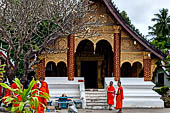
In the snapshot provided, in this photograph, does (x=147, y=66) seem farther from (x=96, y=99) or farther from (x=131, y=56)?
(x=96, y=99)

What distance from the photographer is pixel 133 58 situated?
15.4 m

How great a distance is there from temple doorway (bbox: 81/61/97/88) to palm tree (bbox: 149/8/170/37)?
3022 cm

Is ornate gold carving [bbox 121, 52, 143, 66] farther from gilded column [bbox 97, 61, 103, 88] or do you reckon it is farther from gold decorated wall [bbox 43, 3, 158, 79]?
gilded column [bbox 97, 61, 103, 88]

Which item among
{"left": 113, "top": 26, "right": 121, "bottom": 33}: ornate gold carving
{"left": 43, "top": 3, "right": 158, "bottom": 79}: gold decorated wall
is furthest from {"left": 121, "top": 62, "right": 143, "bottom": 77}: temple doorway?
{"left": 113, "top": 26, "right": 121, "bottom": 33}: ornate gold carving

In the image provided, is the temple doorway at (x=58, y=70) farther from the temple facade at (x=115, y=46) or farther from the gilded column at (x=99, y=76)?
the temple facade at (x=115, y=46)

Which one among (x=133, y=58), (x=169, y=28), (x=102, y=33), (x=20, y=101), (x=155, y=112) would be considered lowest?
(x=155, y=112)

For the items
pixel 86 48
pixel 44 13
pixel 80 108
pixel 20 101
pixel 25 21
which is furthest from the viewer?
pixel 86 48

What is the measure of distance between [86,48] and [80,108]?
5.18 meters

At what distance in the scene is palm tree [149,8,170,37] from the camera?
155 ft

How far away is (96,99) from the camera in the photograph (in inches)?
573

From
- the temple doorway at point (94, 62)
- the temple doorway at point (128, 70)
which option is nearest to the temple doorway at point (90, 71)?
the temple doorway at point (94, 62)

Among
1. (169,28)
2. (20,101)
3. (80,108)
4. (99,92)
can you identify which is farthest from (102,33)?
(169,28)

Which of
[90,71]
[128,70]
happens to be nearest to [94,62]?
[90,71]

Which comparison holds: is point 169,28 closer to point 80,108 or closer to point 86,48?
point 86,48
